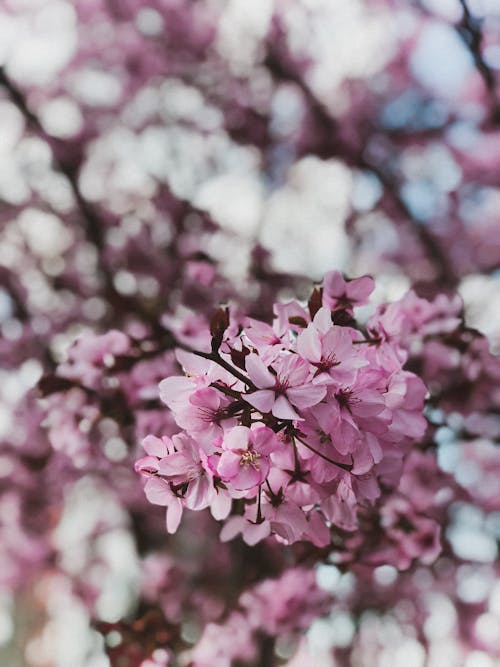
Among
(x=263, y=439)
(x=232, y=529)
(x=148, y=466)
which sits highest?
(x=263, y=439)

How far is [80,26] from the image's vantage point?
464 centimetres

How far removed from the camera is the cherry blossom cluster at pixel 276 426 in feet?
3.04

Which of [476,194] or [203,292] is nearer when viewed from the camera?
[203,292]

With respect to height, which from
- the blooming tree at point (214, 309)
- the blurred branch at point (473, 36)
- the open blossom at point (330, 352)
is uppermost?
the blurred branch at point (473, 36)

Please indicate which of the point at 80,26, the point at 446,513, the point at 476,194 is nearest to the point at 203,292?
the point at 446,513

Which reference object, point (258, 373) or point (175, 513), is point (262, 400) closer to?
point (258, 373)

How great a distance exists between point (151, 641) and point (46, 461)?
0.82m

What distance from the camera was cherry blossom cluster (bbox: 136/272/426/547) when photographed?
926 millimetres

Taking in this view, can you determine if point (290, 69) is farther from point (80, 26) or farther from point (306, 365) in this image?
Result: point (306, 365)

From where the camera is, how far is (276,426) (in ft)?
3.13

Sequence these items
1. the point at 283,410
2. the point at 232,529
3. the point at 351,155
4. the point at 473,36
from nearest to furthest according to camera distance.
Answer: the point at 283,410 → the point at 232,529 → the point at 473,36 → the point at 351,155

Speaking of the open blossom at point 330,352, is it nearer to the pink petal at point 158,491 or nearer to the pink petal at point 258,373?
the pink petal at point 258,373

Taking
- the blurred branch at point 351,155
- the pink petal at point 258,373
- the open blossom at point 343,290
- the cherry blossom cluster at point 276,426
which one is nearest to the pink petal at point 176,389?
the cherry blossom cluster at point 276,426

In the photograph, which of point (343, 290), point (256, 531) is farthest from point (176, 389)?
point (343, 290)
